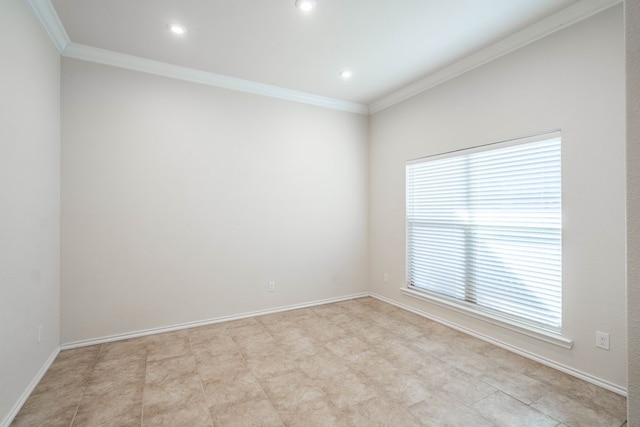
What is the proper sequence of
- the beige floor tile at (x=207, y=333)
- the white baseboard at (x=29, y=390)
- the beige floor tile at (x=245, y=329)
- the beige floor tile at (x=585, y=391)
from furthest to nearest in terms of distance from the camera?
the beige floor tile at (x=245, y=329)
the beige floor tile at (x=207, y=333)
the beige floor tile at (x=585, y=391)
the white baseboard at (x=29, y=390)

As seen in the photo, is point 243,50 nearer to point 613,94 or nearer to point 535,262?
point 613,94

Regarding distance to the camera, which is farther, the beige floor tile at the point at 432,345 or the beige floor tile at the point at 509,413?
the beige floor tile at the point at 432,345

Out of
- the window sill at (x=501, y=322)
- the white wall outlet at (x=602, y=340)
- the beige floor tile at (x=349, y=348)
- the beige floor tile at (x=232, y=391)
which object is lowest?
the beige floor tile at (x=349, y=348)

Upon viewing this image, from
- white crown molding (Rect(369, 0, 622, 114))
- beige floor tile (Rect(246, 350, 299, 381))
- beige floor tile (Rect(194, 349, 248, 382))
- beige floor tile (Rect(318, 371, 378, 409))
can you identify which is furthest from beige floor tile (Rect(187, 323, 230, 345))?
white crown molding (Rect(369, 0, 622, 114))

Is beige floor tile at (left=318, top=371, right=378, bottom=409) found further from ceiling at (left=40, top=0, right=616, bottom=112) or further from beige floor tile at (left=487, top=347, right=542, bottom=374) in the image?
ceiling at (left=40, top=0, right=616, bottom=112)

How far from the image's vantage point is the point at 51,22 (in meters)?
2.41

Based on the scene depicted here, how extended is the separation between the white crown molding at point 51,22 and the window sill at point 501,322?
4551 mm

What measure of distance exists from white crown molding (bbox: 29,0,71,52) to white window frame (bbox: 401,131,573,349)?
3825 millimetres

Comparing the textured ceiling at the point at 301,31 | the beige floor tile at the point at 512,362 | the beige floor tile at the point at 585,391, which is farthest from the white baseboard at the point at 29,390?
the beige floor tile at the point at 585,391

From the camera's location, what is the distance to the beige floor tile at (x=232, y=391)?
79.9 inches

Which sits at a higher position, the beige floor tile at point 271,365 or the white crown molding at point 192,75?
the white crown molding at point 192,75

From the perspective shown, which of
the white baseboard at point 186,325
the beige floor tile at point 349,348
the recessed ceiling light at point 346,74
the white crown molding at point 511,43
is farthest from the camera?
the recessed ceiling light at point 346,74

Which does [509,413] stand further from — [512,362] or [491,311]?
[491,311]

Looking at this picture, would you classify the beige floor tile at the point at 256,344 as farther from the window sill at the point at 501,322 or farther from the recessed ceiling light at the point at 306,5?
the recessed ceiling light at the point at 306,5
